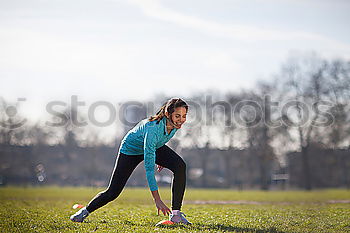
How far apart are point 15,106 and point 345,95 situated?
39.3 metres

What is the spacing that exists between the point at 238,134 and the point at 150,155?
2290 inches

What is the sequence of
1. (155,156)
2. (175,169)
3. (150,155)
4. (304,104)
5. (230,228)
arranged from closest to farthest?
(150,155)
(230,228)
(155,156)
(175,169)
(304,104)

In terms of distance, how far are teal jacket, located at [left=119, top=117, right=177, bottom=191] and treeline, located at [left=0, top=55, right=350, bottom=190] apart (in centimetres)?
4629

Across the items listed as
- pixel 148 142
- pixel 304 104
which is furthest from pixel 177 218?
pixel 304 104

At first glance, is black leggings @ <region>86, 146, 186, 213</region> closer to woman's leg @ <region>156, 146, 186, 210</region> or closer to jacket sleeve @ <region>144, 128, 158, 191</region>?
woman's leg @ <region>156, 146, 186, 210</region>

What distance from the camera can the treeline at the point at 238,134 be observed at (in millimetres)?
53219

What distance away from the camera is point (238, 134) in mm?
65250

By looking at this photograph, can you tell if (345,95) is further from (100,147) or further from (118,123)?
(100,147)

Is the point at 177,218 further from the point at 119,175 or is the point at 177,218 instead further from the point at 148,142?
the point at 148,142

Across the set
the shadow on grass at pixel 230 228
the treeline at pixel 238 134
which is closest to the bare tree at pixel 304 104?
the treeline at pixel 238 134

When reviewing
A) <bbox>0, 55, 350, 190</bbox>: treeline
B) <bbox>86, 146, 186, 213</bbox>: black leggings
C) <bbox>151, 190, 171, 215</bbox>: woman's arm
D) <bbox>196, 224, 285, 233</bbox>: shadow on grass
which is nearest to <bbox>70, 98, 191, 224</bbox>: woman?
<bbox>86, 146, 186, 213</bbox>: black leggings

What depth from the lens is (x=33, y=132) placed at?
225 feet

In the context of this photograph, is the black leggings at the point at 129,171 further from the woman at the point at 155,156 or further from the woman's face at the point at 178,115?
the woman's face at the point at 178,115

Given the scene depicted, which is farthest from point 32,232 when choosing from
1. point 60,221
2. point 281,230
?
point 281,230
